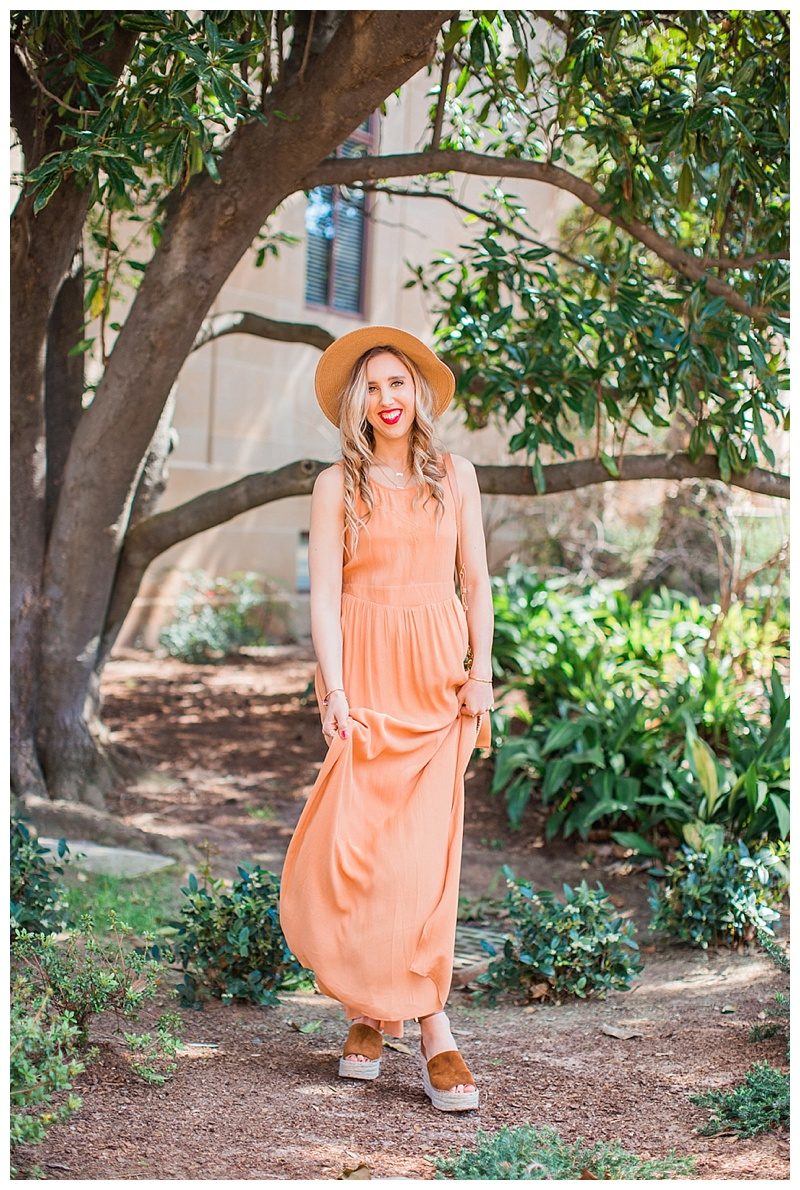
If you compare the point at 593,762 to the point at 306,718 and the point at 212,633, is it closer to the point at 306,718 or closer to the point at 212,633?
the point at 306,718

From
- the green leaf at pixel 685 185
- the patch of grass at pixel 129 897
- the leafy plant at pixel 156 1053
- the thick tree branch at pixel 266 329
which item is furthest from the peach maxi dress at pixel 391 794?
the thick tree branch at pixel 266 329

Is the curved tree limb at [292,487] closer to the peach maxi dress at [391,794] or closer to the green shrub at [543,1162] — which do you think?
the peach maxi dress at [391,794]

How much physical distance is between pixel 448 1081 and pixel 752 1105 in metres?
0.79

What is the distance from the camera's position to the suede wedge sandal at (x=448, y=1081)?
317 centimetres

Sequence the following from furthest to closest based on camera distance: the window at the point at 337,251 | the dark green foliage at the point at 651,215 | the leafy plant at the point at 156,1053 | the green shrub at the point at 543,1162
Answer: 1. the window at the point at 337,251
2. the dark green foliage at the point at 651,215
3. the leafy plant at the point at 156,1053
4. the green shrub at the point at 543,1162

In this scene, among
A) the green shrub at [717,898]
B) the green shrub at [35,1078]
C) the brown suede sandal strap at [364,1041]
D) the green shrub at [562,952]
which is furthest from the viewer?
the green shrub at [717,898]

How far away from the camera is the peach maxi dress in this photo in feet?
10.7

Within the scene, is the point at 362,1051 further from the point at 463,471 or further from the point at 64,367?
the point at 64,367

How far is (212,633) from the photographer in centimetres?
1155

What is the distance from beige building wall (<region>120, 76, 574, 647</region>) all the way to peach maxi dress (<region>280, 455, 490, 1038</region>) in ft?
26.0

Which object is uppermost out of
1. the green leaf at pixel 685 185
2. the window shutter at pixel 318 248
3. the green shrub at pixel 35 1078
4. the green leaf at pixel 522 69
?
the window shutter at pixel 318 248

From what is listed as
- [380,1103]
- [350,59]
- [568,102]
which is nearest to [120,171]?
[350,59]

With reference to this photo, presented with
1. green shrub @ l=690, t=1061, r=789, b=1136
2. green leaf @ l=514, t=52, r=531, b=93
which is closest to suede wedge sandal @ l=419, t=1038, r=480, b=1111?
green shrub @ l=690, t=1061, r=789, b=1136

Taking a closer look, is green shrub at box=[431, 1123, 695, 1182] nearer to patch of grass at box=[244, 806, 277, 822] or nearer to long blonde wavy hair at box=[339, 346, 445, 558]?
long blonde wavy hair at box=[339, 346, 445, 558]
